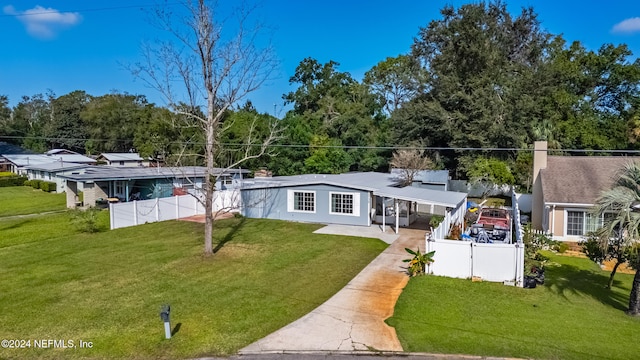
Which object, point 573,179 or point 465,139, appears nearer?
point 573,179

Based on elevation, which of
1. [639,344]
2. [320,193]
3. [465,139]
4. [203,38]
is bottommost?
[639,344]

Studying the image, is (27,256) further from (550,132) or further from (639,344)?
(550,132)

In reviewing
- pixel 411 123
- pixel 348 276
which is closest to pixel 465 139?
pixel 411 123

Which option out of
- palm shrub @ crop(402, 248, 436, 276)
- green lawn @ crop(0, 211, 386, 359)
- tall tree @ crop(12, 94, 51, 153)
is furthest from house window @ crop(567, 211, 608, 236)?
tall tree @ crop(12, 94, 51, 153)

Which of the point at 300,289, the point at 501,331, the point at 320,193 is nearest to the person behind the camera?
the point at 501,331

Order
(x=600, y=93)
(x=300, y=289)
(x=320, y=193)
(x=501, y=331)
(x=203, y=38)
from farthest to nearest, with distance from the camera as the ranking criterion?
(x=600, y=93)
(x=320, y=193)
(x=203, y=38)
(x=300, y=289)
(x=501, y=331)

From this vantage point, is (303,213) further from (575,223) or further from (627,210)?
(627,210)

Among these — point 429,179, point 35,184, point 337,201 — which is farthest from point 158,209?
point 35,184
